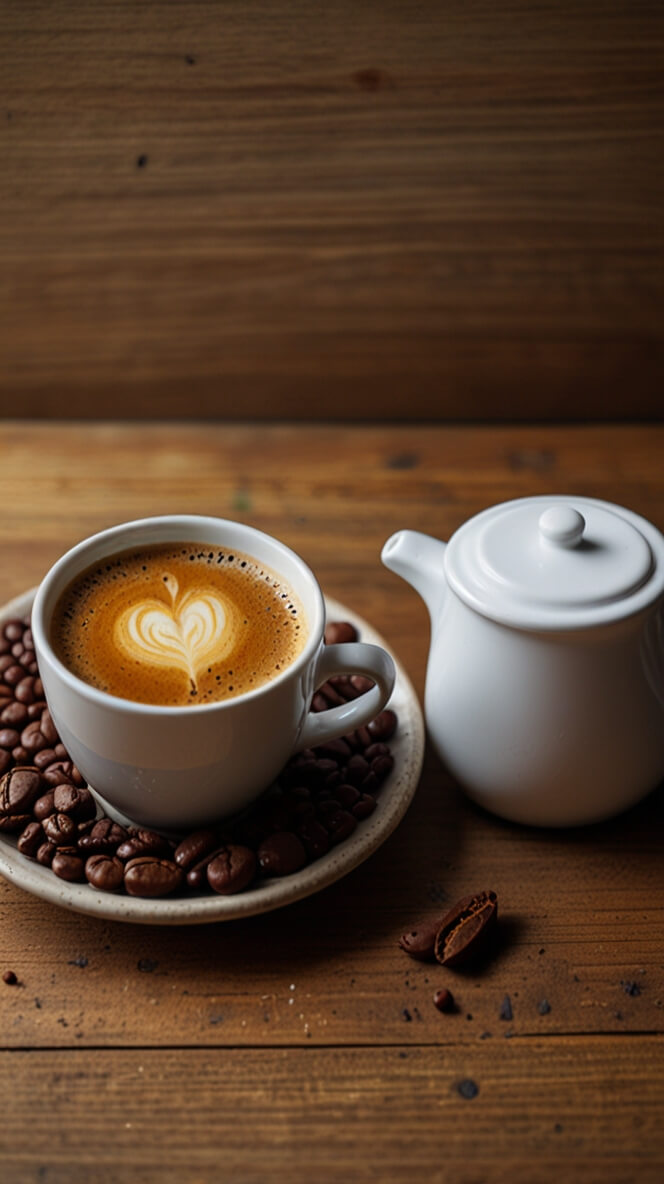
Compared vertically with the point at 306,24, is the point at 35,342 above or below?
below

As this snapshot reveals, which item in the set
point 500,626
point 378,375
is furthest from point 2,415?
point 500,626

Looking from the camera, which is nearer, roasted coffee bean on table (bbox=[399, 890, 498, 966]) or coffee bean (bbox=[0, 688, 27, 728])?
roasted coffee bean on table (bbox=[399, 890, 498, 966])

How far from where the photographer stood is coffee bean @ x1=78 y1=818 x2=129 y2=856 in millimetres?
718

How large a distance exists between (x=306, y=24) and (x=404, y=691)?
650 millimetres

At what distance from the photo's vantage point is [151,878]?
2.25ft

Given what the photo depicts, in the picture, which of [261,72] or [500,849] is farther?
[261,72]

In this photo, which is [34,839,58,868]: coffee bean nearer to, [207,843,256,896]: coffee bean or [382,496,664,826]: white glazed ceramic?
[207,843,256,896]: coffee bean

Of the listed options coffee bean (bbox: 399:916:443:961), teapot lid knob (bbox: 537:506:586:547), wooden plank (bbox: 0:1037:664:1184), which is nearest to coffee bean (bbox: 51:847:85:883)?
wooden plank (bbox: 0:1037:664:1184)

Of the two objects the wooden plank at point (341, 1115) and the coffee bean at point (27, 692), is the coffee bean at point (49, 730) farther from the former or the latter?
the wooden plank at point (341, 1115)

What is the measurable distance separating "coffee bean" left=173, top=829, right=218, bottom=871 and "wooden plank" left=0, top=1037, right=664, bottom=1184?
0.11m

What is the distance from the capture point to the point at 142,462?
1.22 m

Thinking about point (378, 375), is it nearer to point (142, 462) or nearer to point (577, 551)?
point (142, 462)

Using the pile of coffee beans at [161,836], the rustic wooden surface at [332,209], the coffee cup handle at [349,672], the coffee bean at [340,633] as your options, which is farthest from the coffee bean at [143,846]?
the rustic wooden surface at [332,209]

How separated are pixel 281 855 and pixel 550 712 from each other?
7.6 inches
